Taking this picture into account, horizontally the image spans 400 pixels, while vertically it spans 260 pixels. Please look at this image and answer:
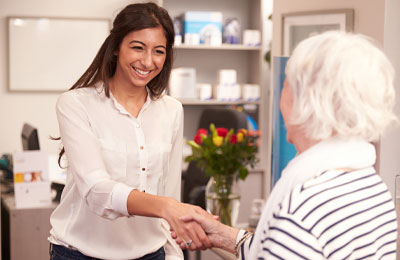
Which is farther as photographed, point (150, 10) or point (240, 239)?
point (150, 10)

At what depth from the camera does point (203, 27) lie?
5.68m

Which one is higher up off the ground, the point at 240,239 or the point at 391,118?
the point at 391,118

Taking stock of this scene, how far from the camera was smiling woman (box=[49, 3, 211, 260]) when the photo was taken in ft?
6.35

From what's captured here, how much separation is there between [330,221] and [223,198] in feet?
6.02

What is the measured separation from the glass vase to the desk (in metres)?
1.14

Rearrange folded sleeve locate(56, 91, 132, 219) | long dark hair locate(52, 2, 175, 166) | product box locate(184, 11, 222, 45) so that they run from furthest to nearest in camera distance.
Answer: product box locate(184, 11, 222, 45) < long dark hair locate(52, 2, 175, 166) < folded sleeve locate(56, 91, 132, 219)

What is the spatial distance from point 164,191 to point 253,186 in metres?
3.37

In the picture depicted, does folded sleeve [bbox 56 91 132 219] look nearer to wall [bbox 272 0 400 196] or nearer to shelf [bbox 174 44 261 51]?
wall [bbox 272 0 400 196]

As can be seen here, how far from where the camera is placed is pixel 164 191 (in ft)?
6.99

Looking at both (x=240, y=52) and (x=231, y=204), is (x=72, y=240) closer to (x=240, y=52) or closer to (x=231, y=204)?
(x=231, y=204)

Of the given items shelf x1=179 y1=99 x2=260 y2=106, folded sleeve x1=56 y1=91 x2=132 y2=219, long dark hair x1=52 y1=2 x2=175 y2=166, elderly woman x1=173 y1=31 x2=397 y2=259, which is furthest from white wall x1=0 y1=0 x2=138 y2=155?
elderly woman x1=173 y1=31 x2=397 y2=259

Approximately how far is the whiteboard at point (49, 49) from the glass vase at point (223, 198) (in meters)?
3.12

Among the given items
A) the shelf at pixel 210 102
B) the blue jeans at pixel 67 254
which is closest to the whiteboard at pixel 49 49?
the shelf at pixel 210 102

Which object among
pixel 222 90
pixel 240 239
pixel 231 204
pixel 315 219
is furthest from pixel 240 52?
pixel 315 219
